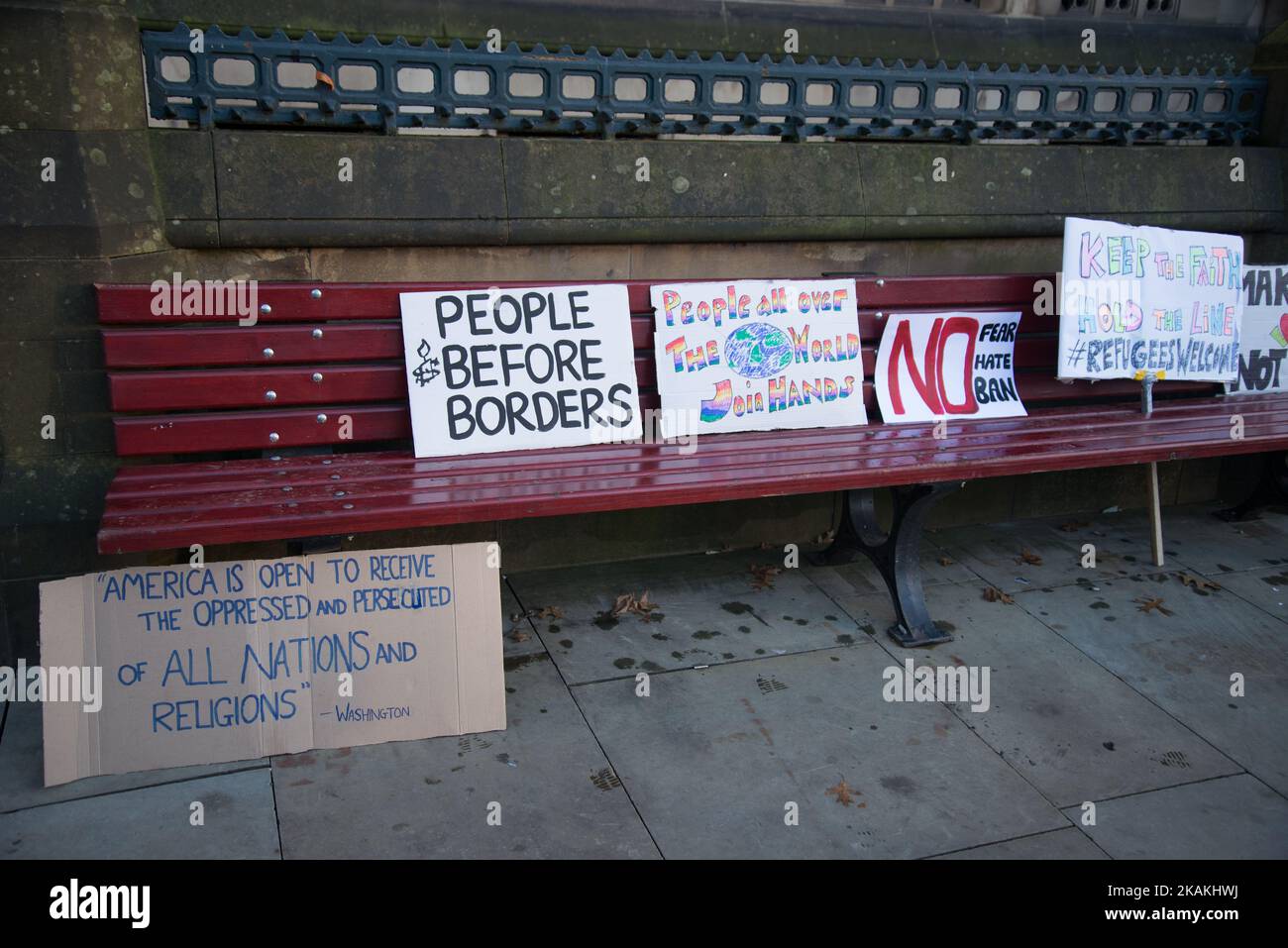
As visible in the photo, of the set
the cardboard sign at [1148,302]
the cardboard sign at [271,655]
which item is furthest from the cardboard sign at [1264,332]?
the cardboard sign at [271,655]

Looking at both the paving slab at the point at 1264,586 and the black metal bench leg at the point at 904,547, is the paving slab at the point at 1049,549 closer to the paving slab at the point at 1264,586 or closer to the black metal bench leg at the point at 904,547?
the paving slab at the point at 1264,586

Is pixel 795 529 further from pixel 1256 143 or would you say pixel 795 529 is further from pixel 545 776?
pixel 1256 143

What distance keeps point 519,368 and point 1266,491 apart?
4.29 meters

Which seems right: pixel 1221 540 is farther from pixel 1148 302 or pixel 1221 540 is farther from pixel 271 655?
pixel 271 655

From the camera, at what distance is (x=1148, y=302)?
549cm

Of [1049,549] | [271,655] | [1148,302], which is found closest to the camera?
[271,655]

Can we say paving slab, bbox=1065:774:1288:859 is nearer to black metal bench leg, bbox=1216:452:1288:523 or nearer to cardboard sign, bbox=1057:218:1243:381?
cardboard sign, bbox=1057:218:1243:381

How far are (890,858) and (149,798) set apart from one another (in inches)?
88.5

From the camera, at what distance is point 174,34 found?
4215 millimetres

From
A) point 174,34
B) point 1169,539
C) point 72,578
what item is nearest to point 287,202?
point 174,34

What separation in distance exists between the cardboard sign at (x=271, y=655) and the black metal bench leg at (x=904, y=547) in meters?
1.75

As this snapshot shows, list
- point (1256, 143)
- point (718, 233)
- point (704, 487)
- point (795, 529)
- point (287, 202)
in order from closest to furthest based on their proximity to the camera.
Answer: point (704, 487), point (287, 202), point (718, 233), point (795, 529), point (1256, 143)

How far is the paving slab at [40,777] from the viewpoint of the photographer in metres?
3.47

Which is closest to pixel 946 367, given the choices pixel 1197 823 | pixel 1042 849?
pixel 1197 823
